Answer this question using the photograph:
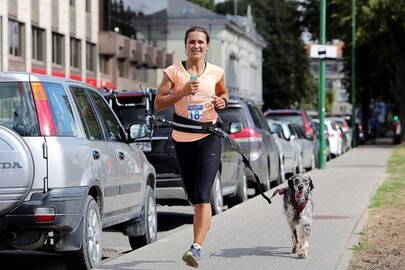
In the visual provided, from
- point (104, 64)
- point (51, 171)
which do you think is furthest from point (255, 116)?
point (104, 64)

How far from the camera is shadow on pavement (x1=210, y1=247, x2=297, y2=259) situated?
9188mm

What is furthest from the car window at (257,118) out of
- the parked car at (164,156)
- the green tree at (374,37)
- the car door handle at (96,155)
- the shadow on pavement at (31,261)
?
the green tree at (374,37)

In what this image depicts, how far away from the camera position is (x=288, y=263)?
864cm

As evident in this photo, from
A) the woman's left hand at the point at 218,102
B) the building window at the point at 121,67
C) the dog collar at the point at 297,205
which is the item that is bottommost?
the dog collar at the point at 297,205

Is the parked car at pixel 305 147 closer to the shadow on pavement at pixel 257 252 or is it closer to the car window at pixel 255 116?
the car window at pixel 255 116

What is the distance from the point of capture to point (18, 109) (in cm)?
782

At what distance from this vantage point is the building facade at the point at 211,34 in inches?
2842

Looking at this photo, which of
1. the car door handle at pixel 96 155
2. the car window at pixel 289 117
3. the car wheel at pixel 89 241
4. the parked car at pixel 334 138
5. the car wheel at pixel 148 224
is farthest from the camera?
the parked car at pixel 334 138

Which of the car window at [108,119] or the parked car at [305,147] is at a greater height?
the car window at [108,119]

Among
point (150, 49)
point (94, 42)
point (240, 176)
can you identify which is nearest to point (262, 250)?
point (240, 176)

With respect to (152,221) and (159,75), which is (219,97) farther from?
(159,75)

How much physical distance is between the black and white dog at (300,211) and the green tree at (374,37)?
3709cm

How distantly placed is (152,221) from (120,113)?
137 inches

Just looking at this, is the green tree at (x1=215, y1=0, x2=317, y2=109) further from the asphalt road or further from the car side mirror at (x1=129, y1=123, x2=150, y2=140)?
the car side mirror at (x1=129, y1=123, x2=150, y2=140)
